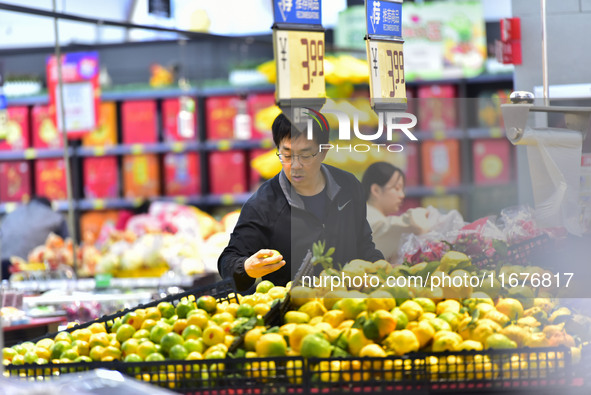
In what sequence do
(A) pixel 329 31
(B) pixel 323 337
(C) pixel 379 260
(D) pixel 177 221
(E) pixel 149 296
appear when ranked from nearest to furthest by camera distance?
1. (B) pixel 323 337
2. (C) pixel 379 260
3. (E) pixel 149 296
4. (D) pixel 177 221
5. (A) pixel 329 31

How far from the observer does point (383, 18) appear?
3.06m

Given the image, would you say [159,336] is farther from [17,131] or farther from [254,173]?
[17,131]

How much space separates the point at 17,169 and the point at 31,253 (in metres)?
1.67

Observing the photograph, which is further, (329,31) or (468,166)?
(329,31)

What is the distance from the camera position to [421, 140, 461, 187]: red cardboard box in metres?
2.41

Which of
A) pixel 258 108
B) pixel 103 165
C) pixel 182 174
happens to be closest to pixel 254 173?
pixel 258 108

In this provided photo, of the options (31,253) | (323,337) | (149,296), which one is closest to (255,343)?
(323,337)

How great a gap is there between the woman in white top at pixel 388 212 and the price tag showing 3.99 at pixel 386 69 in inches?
21.4

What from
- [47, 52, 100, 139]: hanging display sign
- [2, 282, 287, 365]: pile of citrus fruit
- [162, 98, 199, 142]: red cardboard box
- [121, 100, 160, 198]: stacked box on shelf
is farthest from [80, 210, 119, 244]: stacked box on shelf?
[2, 282, 287, 365]: pile of citrus fruit

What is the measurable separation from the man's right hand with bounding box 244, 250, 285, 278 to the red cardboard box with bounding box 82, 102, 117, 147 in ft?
19.9

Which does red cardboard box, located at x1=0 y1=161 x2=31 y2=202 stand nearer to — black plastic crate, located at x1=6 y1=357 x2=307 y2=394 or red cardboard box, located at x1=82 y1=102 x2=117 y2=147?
red cardboard box, located at x1=82 y1=102 x2=117 y2=147

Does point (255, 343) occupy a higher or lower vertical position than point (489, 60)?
lower

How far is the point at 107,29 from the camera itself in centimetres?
974

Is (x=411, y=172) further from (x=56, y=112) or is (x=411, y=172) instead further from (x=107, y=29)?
(x=107, y=29)
